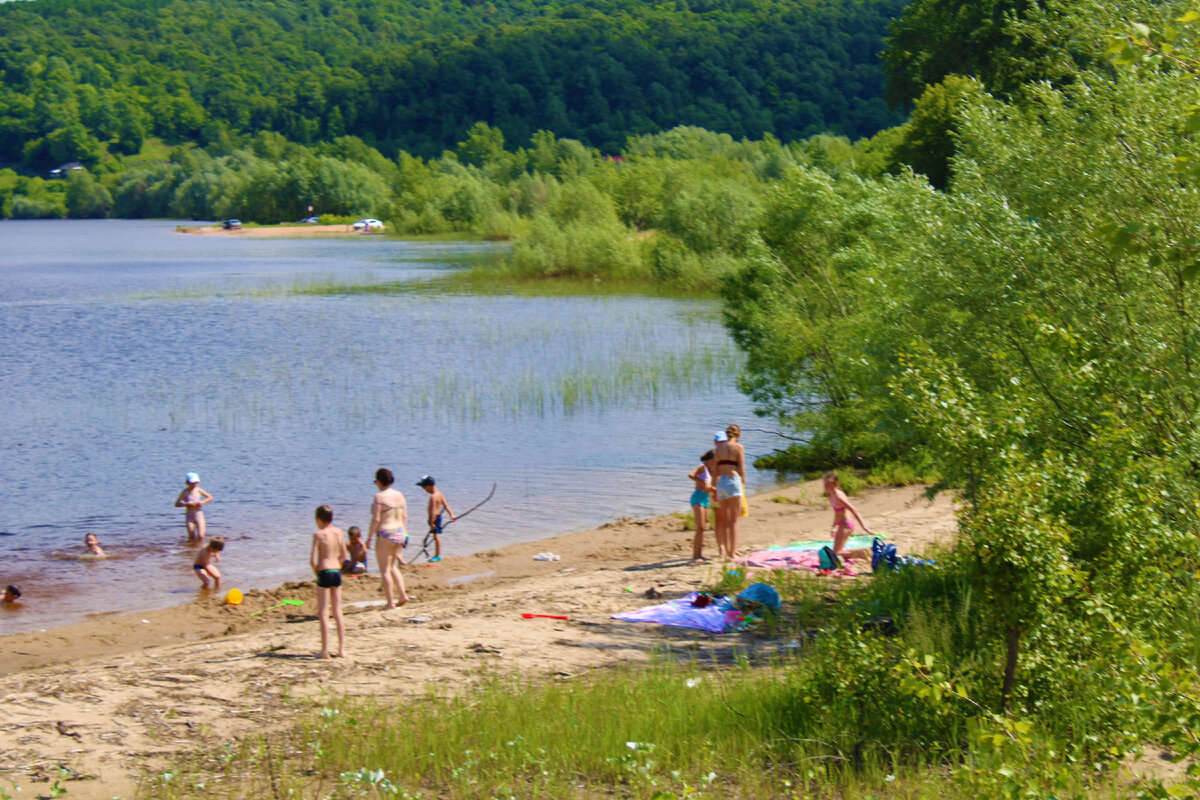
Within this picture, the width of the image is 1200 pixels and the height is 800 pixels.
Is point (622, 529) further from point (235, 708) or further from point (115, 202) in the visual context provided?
point (115, 202)

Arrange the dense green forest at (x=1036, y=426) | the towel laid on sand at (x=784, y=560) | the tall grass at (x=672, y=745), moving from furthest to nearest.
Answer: the towel laid on sand at (x=784, y=560), the tall grass at (x=672, y=745), the dense green forest at (x=1036, y=426)

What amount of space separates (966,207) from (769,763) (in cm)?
631

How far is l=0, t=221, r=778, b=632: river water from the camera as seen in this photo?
17.8 metres

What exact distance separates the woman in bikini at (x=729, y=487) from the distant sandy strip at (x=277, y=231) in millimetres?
116636

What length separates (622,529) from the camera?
1750cm

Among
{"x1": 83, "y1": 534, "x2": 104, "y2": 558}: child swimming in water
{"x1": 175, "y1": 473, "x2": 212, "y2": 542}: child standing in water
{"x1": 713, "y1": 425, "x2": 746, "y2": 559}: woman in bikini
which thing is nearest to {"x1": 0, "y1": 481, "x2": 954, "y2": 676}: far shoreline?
{"x1": 713, "y1": 425, "x2": 746, "y2": 559}: woman in bikini

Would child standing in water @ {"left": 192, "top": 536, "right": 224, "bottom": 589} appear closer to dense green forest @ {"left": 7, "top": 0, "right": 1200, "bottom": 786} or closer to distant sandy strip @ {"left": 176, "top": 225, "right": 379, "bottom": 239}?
dense green forest @ {"left": 7, "top": 0, "right": 1200, "bottom": 786}

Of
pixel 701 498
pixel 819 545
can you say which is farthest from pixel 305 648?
pixel 819 545

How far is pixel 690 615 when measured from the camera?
11664 mm

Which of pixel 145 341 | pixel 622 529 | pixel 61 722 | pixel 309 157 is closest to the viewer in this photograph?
pixel 61 722

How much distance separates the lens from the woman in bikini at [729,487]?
46.8ft

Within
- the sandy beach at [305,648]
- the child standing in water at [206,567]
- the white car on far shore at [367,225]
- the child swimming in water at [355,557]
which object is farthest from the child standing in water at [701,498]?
the white car on far shore at [367,225]

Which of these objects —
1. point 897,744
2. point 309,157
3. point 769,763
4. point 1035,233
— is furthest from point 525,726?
point 309,157

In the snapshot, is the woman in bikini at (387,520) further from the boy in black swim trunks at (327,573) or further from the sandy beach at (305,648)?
the boy in black swim trunks at (327,573)
